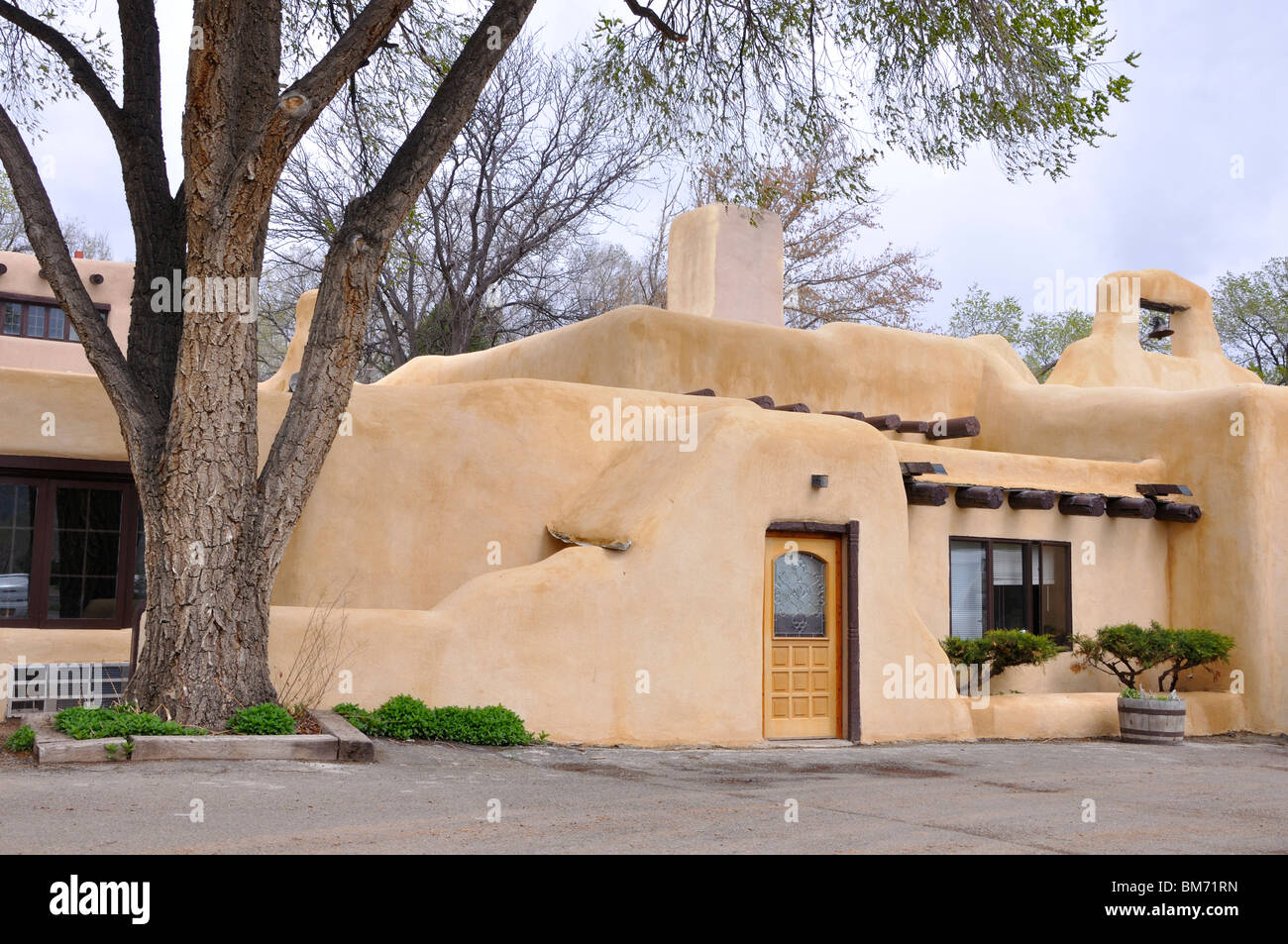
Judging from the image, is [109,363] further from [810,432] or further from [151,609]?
[810,432]

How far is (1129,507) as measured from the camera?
16.0 metres

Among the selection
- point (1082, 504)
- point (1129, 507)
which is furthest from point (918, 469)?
point (1129, 507)

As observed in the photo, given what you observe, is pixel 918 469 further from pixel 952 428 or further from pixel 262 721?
pixel 262 721

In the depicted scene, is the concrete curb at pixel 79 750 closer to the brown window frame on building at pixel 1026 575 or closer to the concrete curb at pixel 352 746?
the concrete curb at pixel 352 746

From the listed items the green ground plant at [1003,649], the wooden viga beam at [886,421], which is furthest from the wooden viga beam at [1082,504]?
the wooden viga beam at [886,421]

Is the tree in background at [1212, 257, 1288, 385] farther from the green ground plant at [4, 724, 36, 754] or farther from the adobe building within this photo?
the green ground plant at [4, 724, 36, 754]

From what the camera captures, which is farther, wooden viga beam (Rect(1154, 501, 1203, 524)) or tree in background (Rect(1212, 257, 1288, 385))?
tree in background (Rect(1212, 257, 1288, 385))

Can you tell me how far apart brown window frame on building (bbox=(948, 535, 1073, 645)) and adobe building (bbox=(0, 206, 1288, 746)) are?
0.11 feet

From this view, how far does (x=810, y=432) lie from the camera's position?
12852 millimetres

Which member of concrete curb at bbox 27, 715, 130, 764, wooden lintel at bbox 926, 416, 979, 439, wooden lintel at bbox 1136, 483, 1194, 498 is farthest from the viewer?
wooden lintel at bbox 926, 416, 979, 439

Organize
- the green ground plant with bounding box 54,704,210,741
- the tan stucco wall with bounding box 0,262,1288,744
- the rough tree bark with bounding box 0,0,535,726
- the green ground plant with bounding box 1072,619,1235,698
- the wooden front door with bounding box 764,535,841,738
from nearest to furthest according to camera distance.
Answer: the green ground plant with bounding box 54,704,210,741 < the rough tree bark with bounding box 0,0,535,726 < the tan stucco wall with bounding box 0,262,1288,744 < the wooden front door with bounding box 764,535,841,738 < the green ground plant with bounding box 1072,619,1235,698

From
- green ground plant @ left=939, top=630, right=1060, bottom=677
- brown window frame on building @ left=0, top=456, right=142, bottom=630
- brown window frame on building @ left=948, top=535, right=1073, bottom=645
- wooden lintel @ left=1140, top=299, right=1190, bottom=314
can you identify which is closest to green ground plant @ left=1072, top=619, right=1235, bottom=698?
brown window frame on building @ left=948, top=535, right=1073, bottom=645

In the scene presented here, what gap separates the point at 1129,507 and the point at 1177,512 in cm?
73

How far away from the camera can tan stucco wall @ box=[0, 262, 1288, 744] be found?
11.2m
